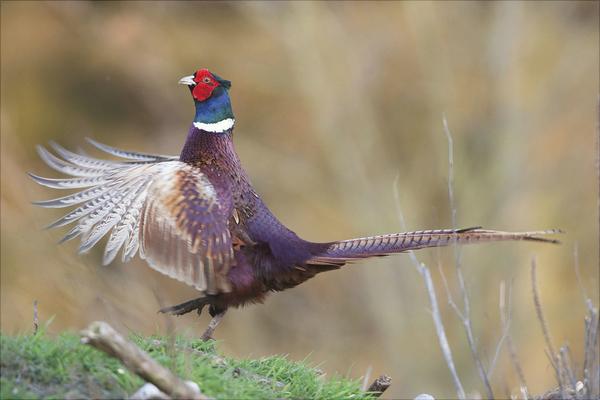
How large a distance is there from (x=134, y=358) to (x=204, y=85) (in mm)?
2438

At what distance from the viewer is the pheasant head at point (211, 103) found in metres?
5.09

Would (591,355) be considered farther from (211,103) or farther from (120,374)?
(211,103)

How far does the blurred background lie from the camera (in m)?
11.6

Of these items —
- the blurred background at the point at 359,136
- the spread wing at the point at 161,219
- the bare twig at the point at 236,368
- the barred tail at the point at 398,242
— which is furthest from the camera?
the blurred background at the point at 359,136

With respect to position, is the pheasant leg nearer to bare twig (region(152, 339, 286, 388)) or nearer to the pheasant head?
bare twig (region(152, 339, 286, 388))

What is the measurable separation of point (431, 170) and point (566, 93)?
1.85m

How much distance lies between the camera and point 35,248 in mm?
10719

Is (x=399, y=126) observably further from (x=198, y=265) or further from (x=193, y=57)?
(x=198, y=265)

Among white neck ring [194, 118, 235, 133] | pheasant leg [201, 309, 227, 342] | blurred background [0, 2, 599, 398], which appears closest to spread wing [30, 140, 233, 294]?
pheasant leg [201, 309, 227, 342]

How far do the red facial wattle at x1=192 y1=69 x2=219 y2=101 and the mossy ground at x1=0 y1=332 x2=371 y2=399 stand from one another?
1.60m

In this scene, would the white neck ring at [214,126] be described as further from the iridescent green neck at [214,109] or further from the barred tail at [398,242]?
the barred tail at [398,242]

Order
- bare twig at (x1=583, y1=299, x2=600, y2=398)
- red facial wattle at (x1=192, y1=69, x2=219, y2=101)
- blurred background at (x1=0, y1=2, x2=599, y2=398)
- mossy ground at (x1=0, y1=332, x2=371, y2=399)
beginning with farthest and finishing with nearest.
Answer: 1. blurred background at (x1=0, y1=2, x2=599, y2=398)
2. red facial wattle at (x1=192, y1=69, x2=219, y2=101)
3. bare twig at (x1=583, y1=299, x2=600, y2=398)
4. mossy ground at (x1=0, y1=332, x2=371, y2=399)

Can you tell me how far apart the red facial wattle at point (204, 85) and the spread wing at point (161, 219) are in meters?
0.50

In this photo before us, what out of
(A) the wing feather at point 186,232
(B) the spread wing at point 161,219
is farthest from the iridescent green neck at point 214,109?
(A) the wing feather at point 186,232
